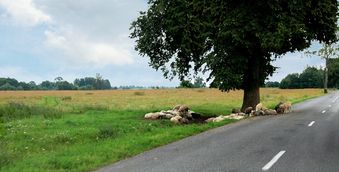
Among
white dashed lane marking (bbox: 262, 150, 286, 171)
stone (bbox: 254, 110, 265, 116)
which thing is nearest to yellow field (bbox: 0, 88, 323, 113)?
stone (bbox: 254, 110, 265, 116)

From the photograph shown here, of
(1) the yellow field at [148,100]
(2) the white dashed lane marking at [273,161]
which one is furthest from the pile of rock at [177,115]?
(2) the white dashed lane marking at [273,161]

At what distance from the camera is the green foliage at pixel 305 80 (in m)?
163

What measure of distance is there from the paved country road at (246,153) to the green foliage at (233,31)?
1027cm

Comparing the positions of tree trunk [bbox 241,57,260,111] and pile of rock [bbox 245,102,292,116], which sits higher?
tree trunk [bbox 241,57,260,111]

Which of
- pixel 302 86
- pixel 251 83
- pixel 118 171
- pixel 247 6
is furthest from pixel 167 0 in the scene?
pixel 302 86

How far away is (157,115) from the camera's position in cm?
2617

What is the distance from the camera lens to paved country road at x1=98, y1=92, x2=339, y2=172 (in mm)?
10656

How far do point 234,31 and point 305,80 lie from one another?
145 meters

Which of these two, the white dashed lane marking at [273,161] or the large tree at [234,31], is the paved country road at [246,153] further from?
the large tree at [234,31]

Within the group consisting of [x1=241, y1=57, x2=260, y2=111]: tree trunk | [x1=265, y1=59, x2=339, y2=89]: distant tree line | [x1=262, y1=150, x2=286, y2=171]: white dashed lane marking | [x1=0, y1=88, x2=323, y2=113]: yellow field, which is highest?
[x1=265, y1=59, x2=339, y2=89]: distant tree line

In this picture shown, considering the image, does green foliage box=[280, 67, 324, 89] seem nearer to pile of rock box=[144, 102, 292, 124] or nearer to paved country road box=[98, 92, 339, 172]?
pile of rock box=[144, 102, 292, 124]

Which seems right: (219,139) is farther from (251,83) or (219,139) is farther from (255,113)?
(251,83)

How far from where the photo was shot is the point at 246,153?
12.7m

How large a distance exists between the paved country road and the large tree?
10.3m
